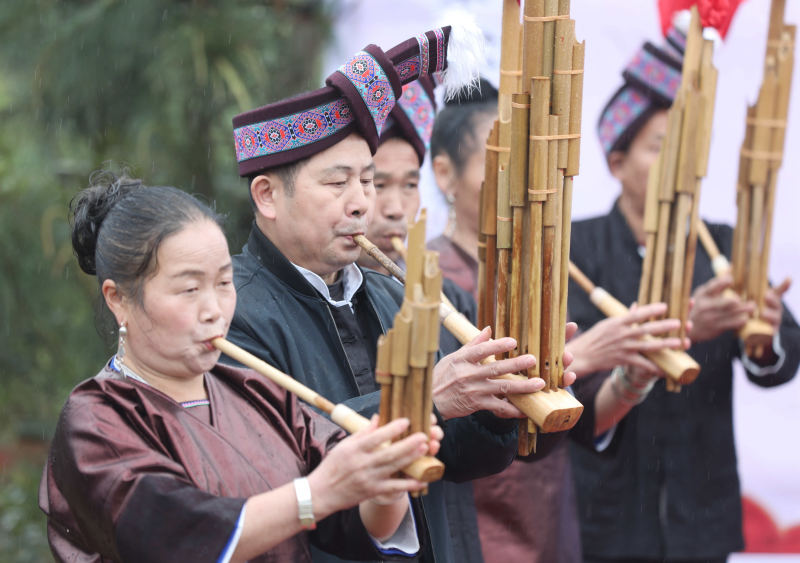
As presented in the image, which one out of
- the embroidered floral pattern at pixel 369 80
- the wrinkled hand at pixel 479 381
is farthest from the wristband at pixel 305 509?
the embroidered floral pattern at pixel 369 80

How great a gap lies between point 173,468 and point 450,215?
6.58 feet

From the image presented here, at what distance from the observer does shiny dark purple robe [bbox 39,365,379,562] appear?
1695mm

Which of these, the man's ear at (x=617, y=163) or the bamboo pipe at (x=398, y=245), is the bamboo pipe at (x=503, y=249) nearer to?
the bamboo pipe at (x=398, y=245)

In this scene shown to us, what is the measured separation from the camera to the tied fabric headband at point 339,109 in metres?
2.35

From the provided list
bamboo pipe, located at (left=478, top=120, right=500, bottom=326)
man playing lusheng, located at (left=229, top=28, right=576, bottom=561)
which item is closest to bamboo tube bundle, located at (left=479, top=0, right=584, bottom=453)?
bamboo pipe, located at (left=478, top=120, right=500, bottom=326)

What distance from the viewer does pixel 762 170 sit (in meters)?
3.33

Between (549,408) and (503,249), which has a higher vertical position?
(503,249)

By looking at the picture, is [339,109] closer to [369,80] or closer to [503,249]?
[369,80]

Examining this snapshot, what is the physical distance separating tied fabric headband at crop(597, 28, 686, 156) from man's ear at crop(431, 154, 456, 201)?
671 millimetres

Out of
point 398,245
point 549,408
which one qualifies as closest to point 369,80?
point 398,245

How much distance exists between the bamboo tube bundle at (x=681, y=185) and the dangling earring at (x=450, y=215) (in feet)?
2.44

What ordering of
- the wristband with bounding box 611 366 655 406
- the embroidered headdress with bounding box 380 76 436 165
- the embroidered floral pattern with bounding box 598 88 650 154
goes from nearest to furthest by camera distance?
the embroidered headdress with bounding box 380 76 436 165 < the wristband with bounding box 611 366 655 406 < the embroidered floral pattern with bounding box 598 88 650 154

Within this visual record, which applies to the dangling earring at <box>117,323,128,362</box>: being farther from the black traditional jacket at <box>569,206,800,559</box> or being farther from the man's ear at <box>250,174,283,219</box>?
the black traditional jacket at <box>569,206,800,559</box>

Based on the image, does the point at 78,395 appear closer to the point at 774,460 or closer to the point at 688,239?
the point at 688,239
